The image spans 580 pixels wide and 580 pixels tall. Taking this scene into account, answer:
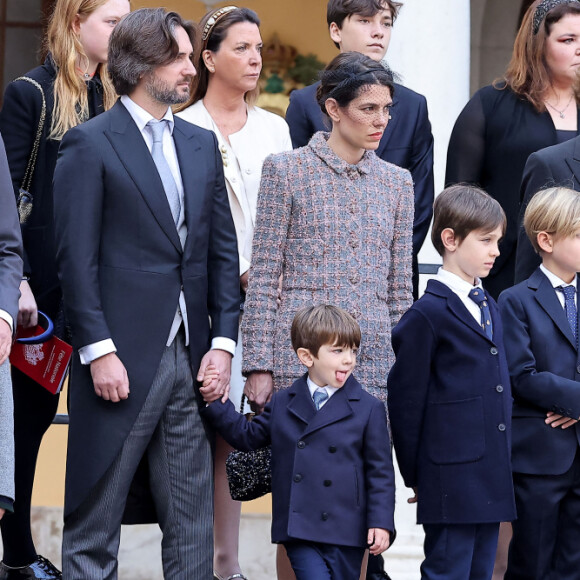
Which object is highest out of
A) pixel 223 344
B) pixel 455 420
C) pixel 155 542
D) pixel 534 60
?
pixel 534 60

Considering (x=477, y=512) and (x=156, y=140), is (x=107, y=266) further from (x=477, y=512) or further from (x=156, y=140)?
(x=477, y=512)

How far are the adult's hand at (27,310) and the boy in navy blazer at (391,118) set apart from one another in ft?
4.61

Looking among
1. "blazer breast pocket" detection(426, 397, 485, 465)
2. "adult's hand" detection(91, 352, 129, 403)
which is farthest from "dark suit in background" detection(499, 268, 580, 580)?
"adult's hand" detection(91, 352, 129, 403)

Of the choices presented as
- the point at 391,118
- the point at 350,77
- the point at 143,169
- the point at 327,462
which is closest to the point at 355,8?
the point at 391,118

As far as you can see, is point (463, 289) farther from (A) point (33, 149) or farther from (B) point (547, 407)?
(A) point (33, 149)

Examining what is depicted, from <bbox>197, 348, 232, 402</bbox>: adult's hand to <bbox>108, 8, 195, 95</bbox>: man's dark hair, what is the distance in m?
0.95

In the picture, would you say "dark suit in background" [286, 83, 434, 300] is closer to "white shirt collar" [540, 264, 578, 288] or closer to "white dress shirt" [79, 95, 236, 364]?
"white shirt collar" [540, 264, 578, 288]

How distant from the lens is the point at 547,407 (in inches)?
195

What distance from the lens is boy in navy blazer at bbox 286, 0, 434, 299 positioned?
5734 mm

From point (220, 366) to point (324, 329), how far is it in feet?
1.29

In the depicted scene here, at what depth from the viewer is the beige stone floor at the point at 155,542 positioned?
20.6 feet

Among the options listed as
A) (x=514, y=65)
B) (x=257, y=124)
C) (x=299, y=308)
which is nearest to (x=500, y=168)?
(x=514, y=65)

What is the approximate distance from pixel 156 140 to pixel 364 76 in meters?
0.80

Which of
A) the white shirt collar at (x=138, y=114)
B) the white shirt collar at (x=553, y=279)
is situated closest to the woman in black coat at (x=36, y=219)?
the white shirt collar at (x=138, y=114)
